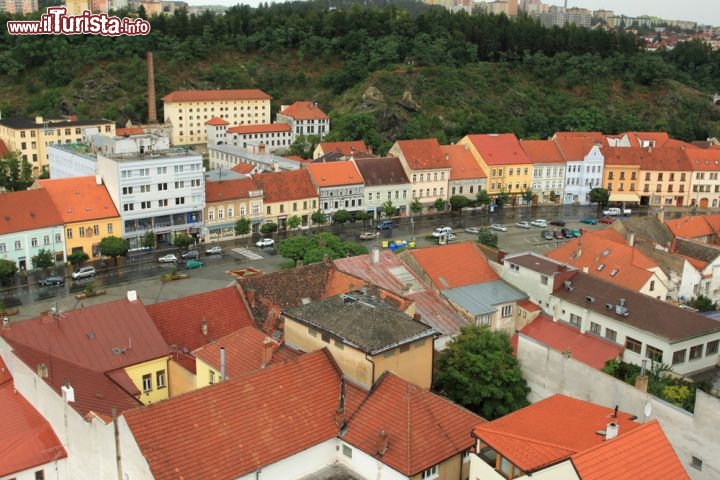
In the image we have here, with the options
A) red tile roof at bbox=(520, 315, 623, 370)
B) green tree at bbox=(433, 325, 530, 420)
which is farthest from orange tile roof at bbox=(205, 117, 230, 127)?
green tree at bbox=(433, 325, 530, 420)

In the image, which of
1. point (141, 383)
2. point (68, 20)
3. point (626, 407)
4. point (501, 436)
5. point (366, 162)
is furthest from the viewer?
point (68, 20)

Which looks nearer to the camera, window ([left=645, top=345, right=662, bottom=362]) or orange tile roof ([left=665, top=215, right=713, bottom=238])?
window ([left=645, top=345, right=662, bottom=362])

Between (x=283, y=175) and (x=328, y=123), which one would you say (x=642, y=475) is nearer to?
(x=283, y=175)

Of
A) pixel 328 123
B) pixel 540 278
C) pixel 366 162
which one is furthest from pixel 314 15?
pixel 540 278

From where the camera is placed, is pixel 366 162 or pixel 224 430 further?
pixel 366 162

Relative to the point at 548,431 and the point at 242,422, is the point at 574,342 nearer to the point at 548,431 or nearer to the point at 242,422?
the point at 548,431

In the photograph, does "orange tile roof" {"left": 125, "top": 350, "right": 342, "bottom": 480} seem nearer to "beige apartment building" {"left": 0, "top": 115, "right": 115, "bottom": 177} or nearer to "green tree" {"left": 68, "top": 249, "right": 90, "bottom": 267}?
"green tree" {"left": 68, "top": 249, "right": 90, "bottom": 267}
